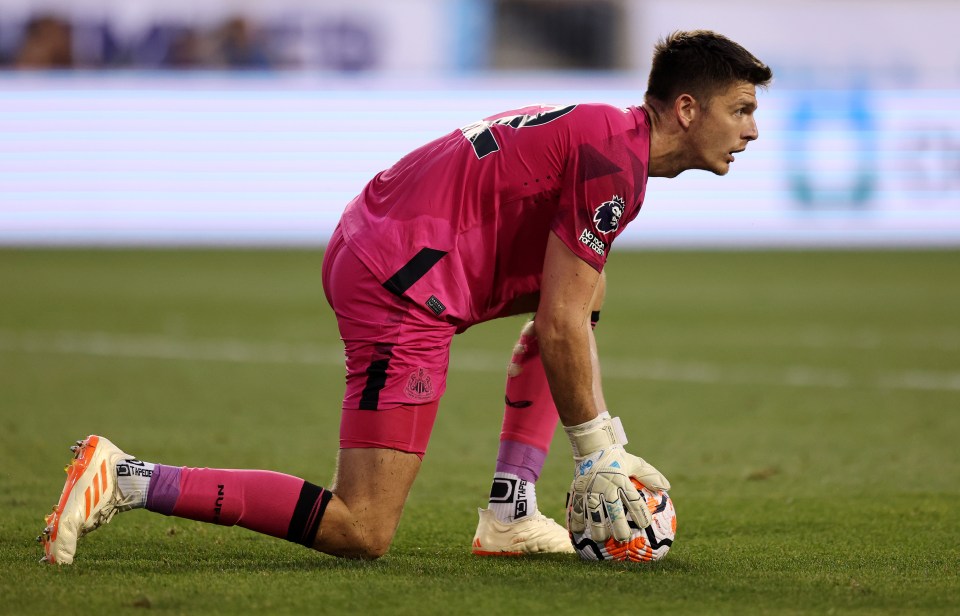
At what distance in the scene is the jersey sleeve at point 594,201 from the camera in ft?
14.0

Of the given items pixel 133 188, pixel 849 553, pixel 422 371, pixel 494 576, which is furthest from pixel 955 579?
pixel 133 188

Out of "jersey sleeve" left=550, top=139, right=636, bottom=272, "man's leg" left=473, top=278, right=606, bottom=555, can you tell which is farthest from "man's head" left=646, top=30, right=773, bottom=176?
"man's leg" left=473, top=278, right=606, bottom=555

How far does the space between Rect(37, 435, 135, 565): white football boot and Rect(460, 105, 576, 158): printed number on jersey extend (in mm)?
1456

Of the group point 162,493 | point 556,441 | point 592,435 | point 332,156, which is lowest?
point 332,156

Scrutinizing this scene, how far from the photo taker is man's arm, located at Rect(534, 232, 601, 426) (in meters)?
4.22

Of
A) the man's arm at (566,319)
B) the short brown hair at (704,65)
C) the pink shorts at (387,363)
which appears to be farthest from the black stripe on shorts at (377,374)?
the short brown hair at (704,65)

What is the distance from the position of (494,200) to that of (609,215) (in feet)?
1.36

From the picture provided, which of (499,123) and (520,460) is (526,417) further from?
(499,123)

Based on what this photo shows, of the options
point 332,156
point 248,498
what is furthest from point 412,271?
point 332,156

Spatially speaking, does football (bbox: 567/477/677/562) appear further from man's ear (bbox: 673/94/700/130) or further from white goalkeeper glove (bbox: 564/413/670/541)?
man's ear (bbox: 673/94/700/130)

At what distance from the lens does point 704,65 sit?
173 inches

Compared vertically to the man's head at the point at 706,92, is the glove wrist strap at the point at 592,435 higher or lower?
lower

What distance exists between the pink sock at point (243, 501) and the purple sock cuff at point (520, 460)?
29.7 inches

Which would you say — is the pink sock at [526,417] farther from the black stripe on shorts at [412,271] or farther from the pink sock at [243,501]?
the pink sock at [243,501]
